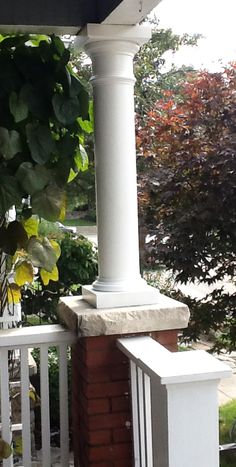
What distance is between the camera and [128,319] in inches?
81.5

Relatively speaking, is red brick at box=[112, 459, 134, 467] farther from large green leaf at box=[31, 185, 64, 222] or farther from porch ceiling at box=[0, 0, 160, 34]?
Result: porch ceiling at box=[0, 0, 160, 34]

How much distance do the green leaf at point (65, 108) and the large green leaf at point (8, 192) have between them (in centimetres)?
27

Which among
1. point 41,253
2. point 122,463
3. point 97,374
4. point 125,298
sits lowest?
point 122,463

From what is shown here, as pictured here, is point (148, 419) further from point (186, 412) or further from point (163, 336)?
point (186, 412)

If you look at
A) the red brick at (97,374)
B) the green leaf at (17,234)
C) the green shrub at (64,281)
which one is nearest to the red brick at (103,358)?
the red brick at (97,374)

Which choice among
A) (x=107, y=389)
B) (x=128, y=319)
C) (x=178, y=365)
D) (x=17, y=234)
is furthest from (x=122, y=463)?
(x=17, y=234)

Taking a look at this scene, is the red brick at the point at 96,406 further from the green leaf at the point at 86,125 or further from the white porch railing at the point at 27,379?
the green leaf at the point at 86,125

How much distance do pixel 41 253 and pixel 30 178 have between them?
1.00 ft

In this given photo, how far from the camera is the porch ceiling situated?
2.16 meters

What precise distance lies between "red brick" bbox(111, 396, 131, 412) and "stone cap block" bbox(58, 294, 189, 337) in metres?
0.24

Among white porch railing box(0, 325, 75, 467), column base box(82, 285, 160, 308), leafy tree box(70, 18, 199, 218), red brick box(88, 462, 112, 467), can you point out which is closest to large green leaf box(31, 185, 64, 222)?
column base box(82, 285, 160, 308)

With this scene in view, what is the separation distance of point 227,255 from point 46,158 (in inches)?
63.1

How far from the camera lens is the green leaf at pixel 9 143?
201cm

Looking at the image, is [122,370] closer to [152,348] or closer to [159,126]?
[152,348]
